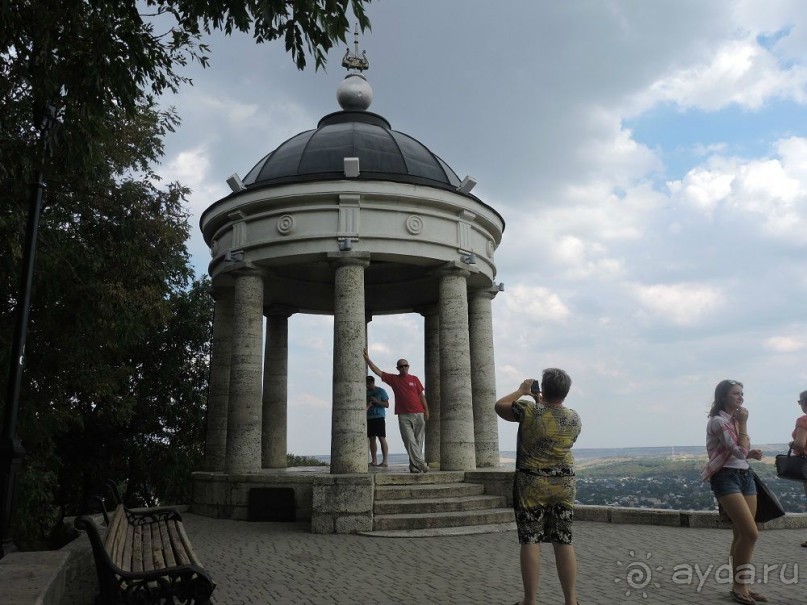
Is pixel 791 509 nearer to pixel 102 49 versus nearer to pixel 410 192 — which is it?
pixel 410 192

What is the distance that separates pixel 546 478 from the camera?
4961mm

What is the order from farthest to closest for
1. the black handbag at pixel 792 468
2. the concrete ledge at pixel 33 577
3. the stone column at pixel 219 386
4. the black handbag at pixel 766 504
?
the stone column at pixel 219 386 → the black handbag at pixel 792 468 → the black handbag at pixel 766 504 → the concrete ledge at pixel 33 577

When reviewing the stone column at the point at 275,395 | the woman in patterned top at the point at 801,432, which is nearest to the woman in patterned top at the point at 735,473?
the woman in patterned top at the point at 801,432

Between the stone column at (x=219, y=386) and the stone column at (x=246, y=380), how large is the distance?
1.51 meters

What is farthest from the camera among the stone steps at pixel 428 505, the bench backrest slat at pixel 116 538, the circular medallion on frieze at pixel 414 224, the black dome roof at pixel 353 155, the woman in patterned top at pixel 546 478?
the black dome roof at pixel 353 155

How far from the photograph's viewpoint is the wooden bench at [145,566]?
445 cm

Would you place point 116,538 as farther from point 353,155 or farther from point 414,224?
point 353,155

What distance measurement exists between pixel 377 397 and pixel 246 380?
13.0 ft

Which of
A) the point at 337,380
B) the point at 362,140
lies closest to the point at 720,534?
the point at 337,380

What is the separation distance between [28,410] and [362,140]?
8502mm

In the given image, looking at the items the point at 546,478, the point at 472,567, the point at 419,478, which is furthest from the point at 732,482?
the point at 419,478

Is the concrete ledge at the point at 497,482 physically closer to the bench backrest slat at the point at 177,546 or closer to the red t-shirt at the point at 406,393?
the red t-shirt at the point at 406,393

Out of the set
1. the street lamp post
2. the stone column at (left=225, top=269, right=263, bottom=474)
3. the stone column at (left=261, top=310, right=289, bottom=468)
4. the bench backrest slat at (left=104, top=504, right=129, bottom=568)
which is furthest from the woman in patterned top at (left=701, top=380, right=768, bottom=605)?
the stone column at (left=261, top=310, right=289, bottom=468)

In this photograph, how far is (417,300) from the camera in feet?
59.2
